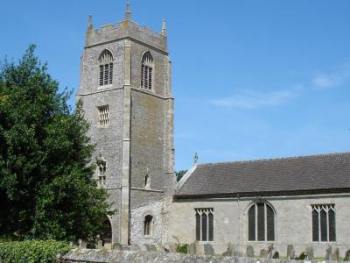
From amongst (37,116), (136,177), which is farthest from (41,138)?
(136,177)

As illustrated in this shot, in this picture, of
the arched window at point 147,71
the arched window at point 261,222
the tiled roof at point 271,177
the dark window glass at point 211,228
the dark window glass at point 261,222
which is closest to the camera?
the tiled roof at point 271,177

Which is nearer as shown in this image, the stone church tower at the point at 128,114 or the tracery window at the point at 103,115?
the stone church tower at the point at 128,114

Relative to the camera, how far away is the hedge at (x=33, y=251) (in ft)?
50.2

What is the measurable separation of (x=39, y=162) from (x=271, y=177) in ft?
66.4

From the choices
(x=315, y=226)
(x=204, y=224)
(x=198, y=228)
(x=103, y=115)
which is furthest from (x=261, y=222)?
(x=103, y=115)

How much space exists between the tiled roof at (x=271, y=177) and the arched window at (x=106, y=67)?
32.5 ft

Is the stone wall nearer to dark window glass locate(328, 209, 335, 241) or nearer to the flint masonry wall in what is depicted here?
the flint masonry wall

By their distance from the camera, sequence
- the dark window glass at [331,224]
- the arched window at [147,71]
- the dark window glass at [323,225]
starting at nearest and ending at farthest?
the dark window glass at [331,224]
the dark window glass at [323,225]
the arched window at [147,71]

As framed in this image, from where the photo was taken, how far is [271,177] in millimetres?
38000

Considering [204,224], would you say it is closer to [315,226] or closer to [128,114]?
[315,226]

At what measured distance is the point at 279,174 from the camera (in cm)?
3794

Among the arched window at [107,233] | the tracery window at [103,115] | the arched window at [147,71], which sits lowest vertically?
the arched window at [107,233]

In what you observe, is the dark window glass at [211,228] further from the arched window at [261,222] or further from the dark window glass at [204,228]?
the arched window at [261,222]

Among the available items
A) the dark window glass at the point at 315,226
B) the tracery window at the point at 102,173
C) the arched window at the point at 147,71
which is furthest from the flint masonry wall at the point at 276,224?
the arched window at the point at 147,71
